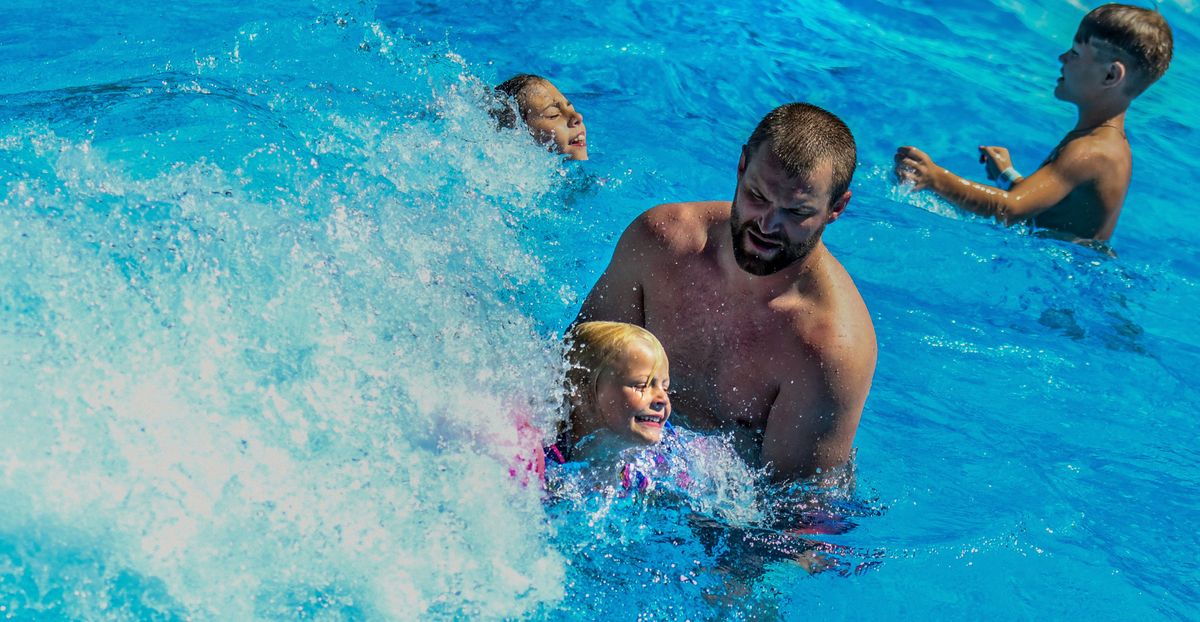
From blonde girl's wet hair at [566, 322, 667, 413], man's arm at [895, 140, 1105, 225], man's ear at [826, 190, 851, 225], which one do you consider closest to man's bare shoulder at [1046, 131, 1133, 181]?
man's arm at [895, 140, 1105, 225]

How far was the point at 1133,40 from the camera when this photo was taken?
531cm

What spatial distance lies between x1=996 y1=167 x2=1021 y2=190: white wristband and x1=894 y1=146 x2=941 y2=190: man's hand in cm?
42

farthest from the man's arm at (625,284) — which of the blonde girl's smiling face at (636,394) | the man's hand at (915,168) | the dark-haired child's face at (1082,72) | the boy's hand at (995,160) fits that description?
the dark-haired child's face at (1082,72)

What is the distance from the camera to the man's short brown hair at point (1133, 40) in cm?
531

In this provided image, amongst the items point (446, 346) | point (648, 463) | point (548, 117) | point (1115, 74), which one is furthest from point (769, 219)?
point (1115, 74)

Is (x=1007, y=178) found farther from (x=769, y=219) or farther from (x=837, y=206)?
(x=769, y=219)

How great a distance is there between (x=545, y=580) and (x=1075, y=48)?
406 centimetres

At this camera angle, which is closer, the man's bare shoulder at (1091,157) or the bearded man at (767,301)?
the bearded man at (767,301)

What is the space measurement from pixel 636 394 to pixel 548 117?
2.61 metres

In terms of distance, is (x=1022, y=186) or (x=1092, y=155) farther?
(x=1022, y=186)

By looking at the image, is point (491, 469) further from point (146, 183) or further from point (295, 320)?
point (146, 183)

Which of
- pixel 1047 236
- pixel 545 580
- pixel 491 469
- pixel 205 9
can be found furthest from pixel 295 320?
pixel 205 9

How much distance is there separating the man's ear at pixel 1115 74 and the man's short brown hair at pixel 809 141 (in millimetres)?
2953

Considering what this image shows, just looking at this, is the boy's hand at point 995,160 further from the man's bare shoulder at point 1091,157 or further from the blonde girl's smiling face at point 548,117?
the blonde girl's smiling face at point 548,117
